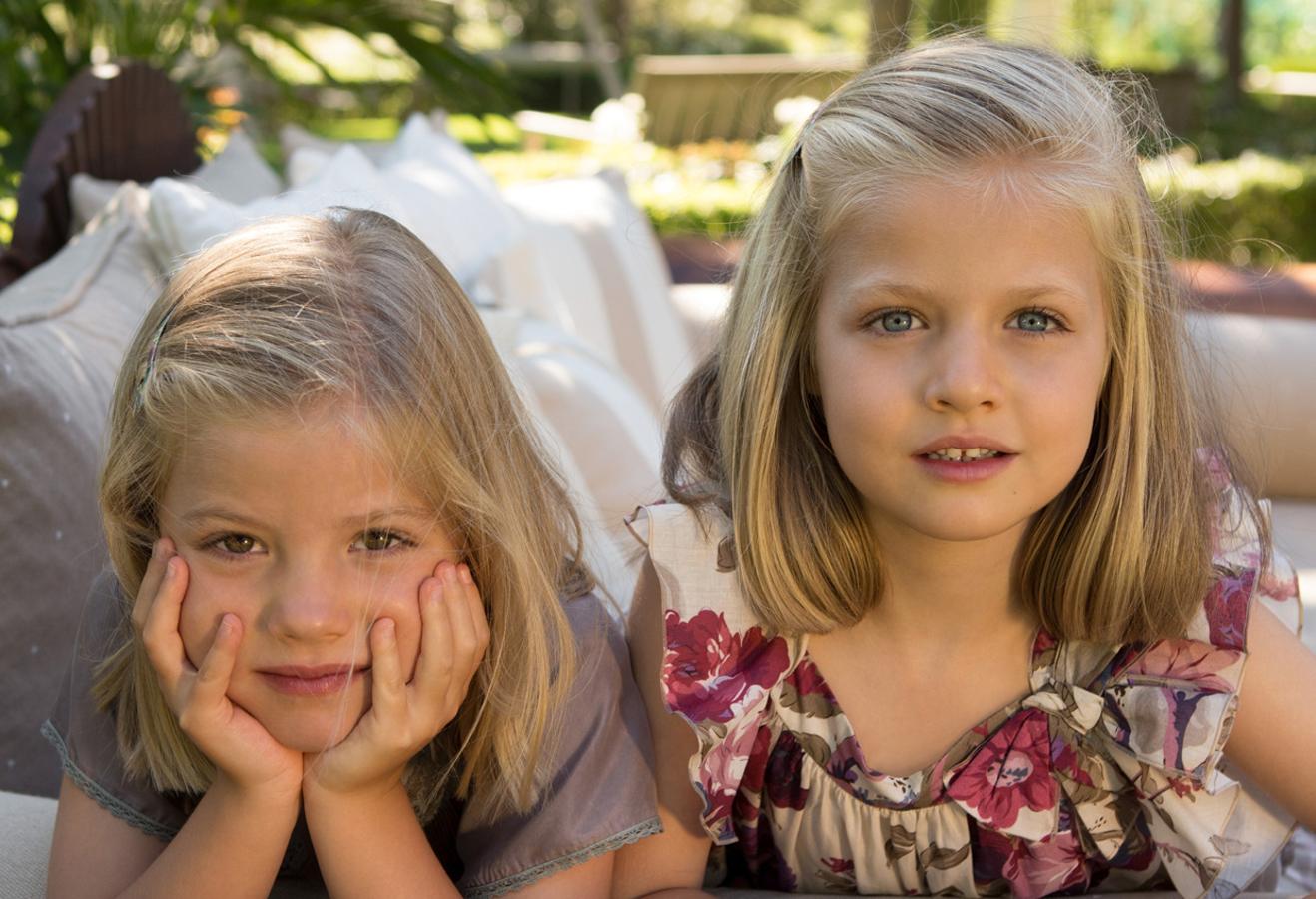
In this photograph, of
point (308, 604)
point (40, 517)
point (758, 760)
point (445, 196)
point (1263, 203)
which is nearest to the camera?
point (308, 604)

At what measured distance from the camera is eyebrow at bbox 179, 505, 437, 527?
4.61 ft

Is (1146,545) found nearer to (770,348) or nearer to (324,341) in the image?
(770,348)

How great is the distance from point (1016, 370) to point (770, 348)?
0.28m

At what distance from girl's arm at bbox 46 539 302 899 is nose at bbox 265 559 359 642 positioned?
0.05 m

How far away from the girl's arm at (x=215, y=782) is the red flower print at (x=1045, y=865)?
0.82 meters

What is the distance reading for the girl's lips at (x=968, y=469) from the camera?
4.92 feet

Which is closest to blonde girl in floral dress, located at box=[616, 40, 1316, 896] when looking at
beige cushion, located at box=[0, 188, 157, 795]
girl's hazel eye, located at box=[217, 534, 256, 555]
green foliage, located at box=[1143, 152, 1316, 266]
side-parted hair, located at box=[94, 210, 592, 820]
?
side-parted hair, located at box=[94, 210, 592, 820]

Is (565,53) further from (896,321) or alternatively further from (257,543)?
(257,543)

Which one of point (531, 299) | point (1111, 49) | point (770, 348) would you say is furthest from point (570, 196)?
point (1111, 49)

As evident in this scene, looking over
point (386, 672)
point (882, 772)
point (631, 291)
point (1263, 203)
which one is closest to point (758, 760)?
point (882, 772)

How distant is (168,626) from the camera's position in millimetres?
1431

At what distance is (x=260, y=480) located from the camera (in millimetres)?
1398

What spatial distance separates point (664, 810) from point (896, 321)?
60 cm

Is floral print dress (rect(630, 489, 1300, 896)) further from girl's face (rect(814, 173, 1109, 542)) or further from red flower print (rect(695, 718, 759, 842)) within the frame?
girl's face (rect(814, 173, 1109, 542))
